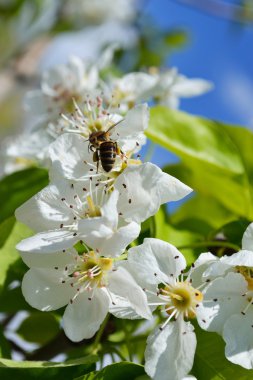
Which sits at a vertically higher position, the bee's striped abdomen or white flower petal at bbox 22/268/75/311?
the bee's striped abdomen

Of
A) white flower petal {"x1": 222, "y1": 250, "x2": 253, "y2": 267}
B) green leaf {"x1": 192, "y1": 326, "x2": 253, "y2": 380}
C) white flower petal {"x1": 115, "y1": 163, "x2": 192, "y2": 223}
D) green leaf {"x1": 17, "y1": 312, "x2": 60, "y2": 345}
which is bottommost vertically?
green leaf {"x1": 17, "y1": 312, "x2": 60, "y2": 345}

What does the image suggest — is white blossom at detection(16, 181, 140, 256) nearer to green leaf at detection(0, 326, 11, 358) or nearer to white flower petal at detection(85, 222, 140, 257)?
white flower petal at detection(85, 222, 140, 257)

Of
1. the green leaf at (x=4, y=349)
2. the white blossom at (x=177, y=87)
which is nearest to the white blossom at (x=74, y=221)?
the green leaf at (x=4, y=349)

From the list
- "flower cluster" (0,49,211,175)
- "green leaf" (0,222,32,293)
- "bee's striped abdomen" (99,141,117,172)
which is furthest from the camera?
"flower cluster" (0,49,211,175)

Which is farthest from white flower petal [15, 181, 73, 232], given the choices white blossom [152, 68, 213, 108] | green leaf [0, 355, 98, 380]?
white blossom [152, 68, 213, 108]

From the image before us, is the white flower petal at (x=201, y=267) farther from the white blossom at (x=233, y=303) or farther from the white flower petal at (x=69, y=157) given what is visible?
the white flower petal at (x=69, y=157)

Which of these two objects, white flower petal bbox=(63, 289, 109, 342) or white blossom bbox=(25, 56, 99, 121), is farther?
white blossom bbox=(25, 56, 99, 121)

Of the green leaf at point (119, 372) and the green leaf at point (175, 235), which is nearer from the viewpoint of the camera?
the green leaf at point (119, 372)
